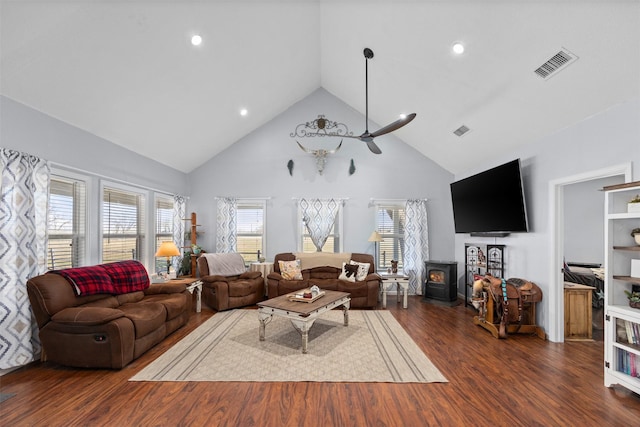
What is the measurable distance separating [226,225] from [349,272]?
2893 millimetres

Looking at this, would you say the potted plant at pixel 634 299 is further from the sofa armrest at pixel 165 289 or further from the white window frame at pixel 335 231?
the sofa armrest at pixel 165 289

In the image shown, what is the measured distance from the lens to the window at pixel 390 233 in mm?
6570

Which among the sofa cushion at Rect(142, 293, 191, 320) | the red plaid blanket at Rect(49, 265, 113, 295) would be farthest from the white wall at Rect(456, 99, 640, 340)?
the red plaid blanket at Rect(49, 265, 113, 295)

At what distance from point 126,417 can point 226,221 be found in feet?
14.5

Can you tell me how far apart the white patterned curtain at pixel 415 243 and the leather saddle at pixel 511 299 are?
234cm

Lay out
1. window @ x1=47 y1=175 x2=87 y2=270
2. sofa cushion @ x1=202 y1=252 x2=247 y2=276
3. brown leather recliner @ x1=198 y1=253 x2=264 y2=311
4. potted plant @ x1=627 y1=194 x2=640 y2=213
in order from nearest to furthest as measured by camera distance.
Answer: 1. potted plant @ x1=627 y1=194 x2=640 y2=213
2. window @ x1=47 y1=175 x2=87 y2=270
3. brown leather recliner @ x1=198 y1=253 x2=264 y2=311
4. sofa cushion @ x1=202 y1=252 x2=247 y2=276

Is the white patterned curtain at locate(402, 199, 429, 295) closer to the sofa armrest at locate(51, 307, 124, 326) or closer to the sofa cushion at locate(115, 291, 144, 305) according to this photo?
the sofa cushion at locate(115, 291, 144, 305)

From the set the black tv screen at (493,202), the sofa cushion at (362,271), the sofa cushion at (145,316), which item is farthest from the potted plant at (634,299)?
the sofa cushion at (145,316)

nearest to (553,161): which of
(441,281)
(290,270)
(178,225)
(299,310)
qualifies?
(441,281)

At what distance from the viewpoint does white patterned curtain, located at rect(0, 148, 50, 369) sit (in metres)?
2.82

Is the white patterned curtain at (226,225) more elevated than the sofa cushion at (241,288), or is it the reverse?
the white patterned curtain at (226,225)

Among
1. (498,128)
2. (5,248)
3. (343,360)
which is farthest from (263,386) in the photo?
(498,128)

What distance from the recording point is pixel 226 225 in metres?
6.38

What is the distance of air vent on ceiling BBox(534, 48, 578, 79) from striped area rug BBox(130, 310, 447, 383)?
132 inches
